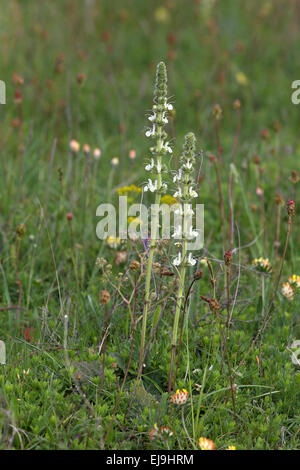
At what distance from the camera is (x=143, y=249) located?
3.05m

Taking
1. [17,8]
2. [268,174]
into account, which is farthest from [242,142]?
[17,8]

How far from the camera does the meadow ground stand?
224 centimetres

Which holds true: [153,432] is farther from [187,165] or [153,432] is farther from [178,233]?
[187,165]

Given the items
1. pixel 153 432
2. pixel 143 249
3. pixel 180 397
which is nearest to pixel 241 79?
pixel 143 249

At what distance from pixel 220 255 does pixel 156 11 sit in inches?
183

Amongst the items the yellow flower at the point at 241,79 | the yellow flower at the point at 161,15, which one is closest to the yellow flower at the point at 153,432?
the yellow flower at the point at 241,79

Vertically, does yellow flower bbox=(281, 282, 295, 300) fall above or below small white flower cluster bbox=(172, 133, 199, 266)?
below

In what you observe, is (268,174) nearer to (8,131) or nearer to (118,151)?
(118,151)

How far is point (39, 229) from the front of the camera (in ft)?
10.9

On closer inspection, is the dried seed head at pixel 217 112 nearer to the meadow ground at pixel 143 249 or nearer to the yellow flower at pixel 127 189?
the meadow ground at pixel 143 249

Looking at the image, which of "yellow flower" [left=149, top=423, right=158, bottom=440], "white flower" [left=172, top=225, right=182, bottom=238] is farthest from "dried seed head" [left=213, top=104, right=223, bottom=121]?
"yellow flower" [left=149, top=423, right=158, bottom=440]

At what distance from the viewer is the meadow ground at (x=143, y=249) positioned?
88.1 inches

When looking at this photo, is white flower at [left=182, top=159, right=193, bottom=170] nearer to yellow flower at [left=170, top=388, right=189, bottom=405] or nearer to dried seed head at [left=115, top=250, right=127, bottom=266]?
yellow flower at [left=170, top=388, right=189, bottom=405]

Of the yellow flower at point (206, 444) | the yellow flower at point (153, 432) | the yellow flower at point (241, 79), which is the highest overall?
the yellow flower at point (241, 79)
